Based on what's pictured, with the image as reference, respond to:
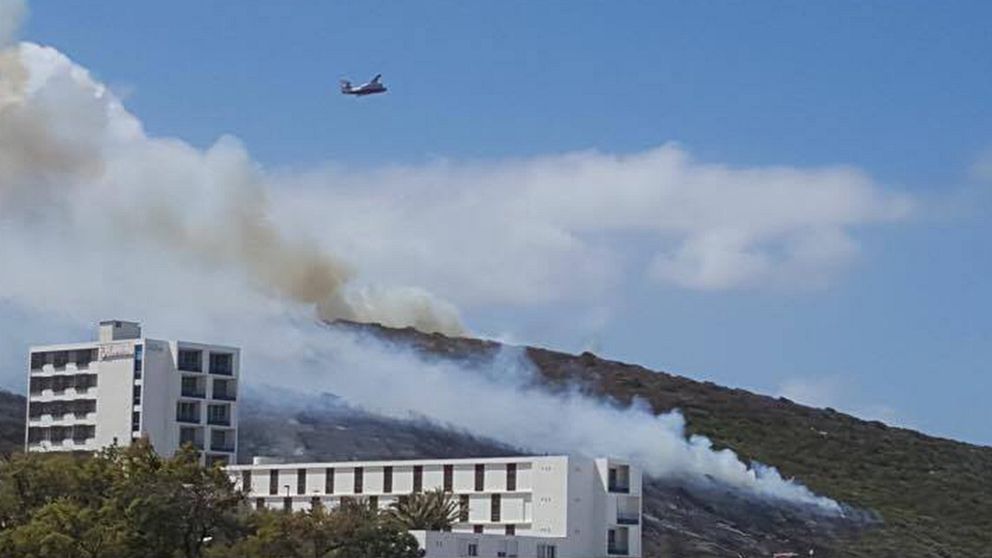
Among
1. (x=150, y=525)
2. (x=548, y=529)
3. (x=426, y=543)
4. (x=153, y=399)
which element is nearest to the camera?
(x=150, y=525)

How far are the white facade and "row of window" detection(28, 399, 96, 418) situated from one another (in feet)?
118

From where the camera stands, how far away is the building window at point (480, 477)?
148 m

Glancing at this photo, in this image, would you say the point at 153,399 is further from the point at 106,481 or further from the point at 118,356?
the point at 106,481

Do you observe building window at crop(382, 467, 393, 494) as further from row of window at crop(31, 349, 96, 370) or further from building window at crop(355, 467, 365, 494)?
row of window at crop(31, 349, 96, 370)

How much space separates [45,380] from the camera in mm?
190125

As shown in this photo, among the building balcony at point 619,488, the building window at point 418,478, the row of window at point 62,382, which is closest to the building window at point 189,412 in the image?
the row of window at point 62,382

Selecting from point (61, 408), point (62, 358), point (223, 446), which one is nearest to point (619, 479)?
point (223, 446)

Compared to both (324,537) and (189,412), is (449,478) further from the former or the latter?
(189,412)

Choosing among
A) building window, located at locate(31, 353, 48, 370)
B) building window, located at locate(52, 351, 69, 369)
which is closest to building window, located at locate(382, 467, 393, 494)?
building window, located at locate(52, 351, 69, 369)

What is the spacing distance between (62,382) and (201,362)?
13970mm

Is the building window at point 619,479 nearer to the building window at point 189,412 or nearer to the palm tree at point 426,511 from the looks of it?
the palm tree at point 426,511

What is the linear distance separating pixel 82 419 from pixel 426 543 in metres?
70.8

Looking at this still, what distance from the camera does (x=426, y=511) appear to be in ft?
456

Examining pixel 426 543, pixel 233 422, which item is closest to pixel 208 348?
pixel 233 422
